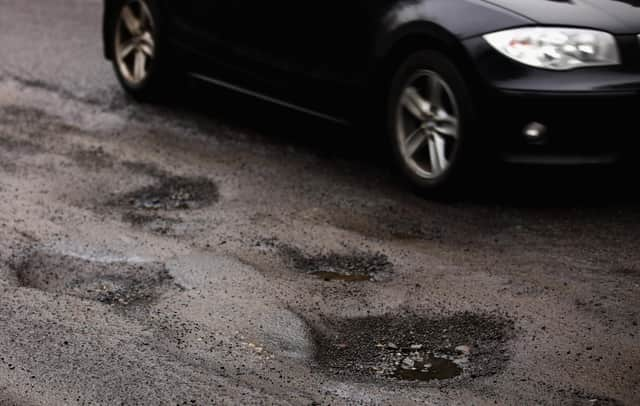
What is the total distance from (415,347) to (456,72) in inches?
82.7

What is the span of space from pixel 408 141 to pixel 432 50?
55 centimetres

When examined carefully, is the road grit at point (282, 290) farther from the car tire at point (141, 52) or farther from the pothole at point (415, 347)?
the car tire at point (141, 52)

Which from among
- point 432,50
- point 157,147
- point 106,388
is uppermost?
point 432,50

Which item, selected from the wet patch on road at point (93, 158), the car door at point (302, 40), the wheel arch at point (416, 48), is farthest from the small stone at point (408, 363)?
the wet patch on road at point (93, 158)

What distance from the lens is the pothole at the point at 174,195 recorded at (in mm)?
6699

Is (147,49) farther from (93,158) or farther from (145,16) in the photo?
(93,158)

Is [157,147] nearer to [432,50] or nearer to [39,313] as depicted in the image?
[432,50]

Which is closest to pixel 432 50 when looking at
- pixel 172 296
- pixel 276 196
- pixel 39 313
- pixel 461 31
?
pixel 461 31

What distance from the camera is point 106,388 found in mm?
4398

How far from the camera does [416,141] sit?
6.93 meters

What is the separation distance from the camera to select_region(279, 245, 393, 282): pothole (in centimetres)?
568

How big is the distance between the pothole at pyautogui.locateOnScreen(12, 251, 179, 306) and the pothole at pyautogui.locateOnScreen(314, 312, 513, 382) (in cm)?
87

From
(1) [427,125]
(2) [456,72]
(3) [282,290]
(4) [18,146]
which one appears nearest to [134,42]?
(4) [18,146]

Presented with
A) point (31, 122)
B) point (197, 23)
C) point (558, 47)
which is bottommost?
point (31, 122)
